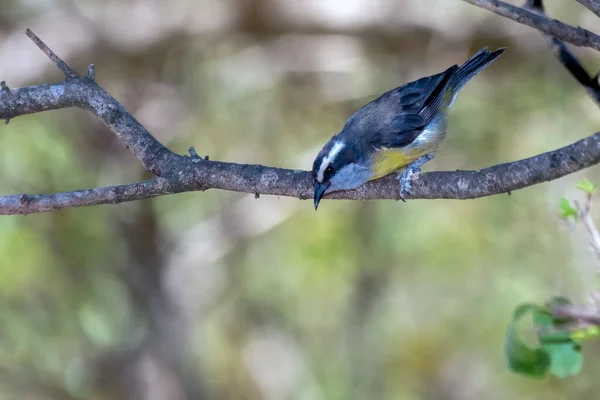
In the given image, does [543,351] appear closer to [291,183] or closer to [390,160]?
[291,183]

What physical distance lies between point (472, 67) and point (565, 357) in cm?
192

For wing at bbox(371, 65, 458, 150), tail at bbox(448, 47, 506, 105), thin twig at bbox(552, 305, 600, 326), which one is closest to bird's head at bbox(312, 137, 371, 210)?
wing at bbox(371, 65, 458, 150)

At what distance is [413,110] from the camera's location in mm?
3855

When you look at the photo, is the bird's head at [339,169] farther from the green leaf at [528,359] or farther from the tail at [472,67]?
the green leaf at [528,359]

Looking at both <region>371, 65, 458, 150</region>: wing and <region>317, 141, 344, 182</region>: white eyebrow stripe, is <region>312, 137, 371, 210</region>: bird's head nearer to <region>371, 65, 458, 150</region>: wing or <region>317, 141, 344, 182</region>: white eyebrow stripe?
<region>317, 141, 344, 182</region>: white eyebrow stripe

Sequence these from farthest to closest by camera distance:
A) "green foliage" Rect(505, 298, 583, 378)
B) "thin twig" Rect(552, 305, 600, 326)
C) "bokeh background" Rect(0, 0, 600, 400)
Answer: "bokeh background" Rect(0, 0, 600, 400) → "green foliage" Rect(505, 298, 583, 378) → "thin twig" Rect(552, 305, 600, 326)

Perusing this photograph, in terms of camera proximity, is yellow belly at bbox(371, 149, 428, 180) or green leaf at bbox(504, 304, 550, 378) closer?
green leaf at bbox(504, 304, 550, 378)

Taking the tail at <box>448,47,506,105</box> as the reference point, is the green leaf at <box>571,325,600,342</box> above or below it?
below

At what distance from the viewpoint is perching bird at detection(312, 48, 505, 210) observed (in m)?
3.34

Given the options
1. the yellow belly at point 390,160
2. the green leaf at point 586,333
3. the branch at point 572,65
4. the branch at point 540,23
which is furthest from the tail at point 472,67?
the green leaf at point 586,333

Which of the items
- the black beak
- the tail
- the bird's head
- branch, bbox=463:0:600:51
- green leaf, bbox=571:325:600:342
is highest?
the tail

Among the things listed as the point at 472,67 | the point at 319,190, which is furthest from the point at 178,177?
the point at 472,67

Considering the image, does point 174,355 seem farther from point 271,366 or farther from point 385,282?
point 385,282

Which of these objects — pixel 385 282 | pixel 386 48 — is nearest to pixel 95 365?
pixel 385 282
